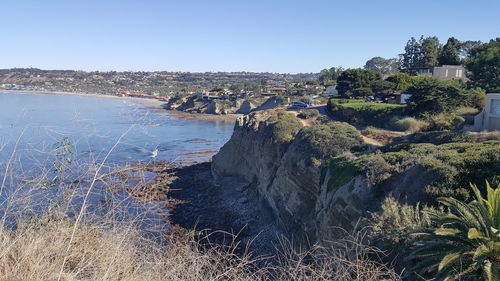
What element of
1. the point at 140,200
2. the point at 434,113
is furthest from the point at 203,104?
the point at 140,200

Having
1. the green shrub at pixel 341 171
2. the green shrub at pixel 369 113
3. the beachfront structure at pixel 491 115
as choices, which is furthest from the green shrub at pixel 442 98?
the green shrub at pixel 341 171

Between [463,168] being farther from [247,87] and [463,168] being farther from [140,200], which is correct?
[247,87]

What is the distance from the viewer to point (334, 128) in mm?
26359

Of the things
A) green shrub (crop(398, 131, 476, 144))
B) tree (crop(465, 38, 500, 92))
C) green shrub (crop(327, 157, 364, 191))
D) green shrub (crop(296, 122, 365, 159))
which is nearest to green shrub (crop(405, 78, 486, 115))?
tree (crop(465, 38, 500, 92))

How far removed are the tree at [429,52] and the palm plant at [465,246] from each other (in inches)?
2897

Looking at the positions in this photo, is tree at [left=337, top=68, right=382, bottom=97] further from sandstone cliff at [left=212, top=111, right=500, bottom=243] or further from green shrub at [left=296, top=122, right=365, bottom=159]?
green shrub at [left=296, top=122, right=365, bottom=159]

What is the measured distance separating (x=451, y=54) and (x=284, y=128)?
45.4 m

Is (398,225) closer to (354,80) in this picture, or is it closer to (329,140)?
(329,140)

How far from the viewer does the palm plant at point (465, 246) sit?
7113 millimetres

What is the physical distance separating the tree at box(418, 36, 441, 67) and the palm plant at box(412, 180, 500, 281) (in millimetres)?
73593

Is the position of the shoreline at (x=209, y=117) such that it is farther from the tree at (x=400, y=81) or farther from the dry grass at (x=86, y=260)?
the dry grass at (x=86, y=260)

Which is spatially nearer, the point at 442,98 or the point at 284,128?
the point at 442,98

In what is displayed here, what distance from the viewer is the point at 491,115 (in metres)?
24.0

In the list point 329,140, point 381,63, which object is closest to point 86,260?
point 329,140
